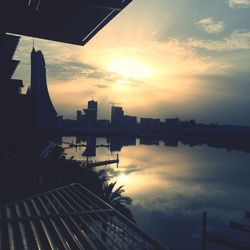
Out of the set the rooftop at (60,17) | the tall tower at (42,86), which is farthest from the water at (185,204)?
the tall tower at (42,86)

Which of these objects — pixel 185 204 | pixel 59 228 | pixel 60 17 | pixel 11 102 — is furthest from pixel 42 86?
pixel 60 17

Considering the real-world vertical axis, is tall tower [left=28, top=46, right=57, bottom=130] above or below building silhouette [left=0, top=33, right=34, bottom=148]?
above

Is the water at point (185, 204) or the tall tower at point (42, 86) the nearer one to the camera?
the water at point (185, 204)

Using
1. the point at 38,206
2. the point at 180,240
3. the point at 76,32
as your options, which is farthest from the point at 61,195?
the point at 180,240

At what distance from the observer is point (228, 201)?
53.4 m

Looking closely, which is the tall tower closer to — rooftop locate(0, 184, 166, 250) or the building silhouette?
the building silhouette

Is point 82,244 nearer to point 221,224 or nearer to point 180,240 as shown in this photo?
point 180,240

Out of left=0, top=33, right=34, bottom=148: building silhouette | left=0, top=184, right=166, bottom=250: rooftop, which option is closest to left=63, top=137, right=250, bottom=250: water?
left=0, top=33, right=34, bottom=148: building silhouette

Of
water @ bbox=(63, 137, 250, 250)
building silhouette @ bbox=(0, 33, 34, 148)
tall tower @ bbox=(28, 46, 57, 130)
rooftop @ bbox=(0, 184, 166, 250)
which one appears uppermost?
tall tower @ bbox=(28, 46, 57, 130)

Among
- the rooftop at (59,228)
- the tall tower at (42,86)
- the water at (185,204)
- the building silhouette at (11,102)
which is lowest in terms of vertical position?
the water at (185,204)

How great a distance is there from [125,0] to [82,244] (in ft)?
→ 13.0

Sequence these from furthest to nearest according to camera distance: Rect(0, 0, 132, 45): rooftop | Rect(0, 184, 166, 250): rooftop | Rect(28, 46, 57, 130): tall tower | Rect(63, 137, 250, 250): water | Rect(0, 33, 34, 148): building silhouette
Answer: Rect(28, 46, 57, 130): tall tower, Rect(63, 137, 250, 250): water, Rect(0, 33, 34, 148): building silhouette, Rect(0, 184, 166, 250): rooftop, Rect(0, 0, 132, 45): rooftop

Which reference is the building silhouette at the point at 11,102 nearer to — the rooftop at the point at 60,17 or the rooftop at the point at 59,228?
the rooftop at the point at 60,17

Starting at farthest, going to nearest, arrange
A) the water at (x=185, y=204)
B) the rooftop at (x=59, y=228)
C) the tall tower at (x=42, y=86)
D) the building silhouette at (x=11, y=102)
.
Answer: the tall tower at (x=42, y=86) < the water at (x=185, y=204) < the building silhouette at (x=11, y=102) < the rooftop at (x=59, y=228)
